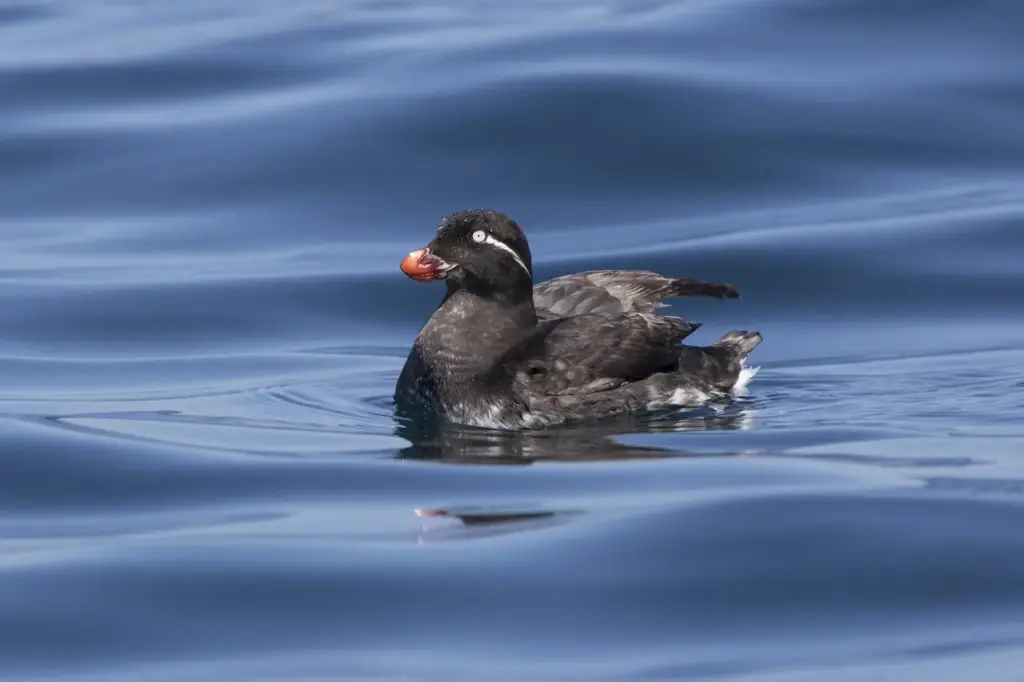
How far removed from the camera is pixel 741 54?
2083cm

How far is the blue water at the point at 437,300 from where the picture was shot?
7930mm

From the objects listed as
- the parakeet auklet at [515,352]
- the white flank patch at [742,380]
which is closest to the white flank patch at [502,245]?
the parakeet auklet at [515,352]

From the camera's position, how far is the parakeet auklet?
39.0ft

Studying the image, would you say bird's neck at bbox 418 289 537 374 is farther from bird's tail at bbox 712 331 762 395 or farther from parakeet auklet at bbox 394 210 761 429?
bird's tail at bbox 712 331 762 395

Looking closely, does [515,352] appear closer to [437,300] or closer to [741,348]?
[741,348]

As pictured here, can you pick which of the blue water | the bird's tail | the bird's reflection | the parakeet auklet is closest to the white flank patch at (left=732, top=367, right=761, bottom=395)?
the bird's tail

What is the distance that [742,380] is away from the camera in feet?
42.0

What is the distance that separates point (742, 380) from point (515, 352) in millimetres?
1666

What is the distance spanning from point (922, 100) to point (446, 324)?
8.99 meters

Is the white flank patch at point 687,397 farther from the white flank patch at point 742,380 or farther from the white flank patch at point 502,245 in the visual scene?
the white flank patch at point 502,245

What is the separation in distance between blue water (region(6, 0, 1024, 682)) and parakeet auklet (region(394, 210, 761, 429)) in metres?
0.29

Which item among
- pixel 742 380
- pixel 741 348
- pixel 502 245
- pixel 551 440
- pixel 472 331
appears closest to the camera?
pixel 551 440

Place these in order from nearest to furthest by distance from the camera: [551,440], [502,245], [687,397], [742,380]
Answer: [551,440] < [502,245] < [687,397] < [742,380]

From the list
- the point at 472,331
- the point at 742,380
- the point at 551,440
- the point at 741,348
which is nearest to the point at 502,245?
the point at 472,331
